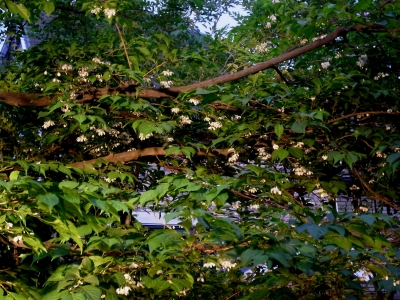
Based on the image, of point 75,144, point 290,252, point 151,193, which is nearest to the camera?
point 290,252

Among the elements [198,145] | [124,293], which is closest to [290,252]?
[124,293]

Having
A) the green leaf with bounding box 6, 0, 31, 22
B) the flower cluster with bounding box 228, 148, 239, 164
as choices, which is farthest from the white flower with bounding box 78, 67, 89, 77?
the flower cluster with bounding box 228, 148, 239, 164

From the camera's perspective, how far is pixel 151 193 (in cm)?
202

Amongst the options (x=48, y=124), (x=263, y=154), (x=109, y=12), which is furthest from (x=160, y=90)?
(x=263, y=154)

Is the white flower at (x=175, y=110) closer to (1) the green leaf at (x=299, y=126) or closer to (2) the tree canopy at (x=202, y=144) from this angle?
(2) the tree canopy at (x=202, y=144)

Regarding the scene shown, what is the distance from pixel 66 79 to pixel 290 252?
2.02m

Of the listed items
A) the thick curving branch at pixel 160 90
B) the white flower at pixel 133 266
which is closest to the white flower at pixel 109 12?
the thick curving branch at pixel 160 90

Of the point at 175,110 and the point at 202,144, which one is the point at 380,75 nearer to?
the point at 202,144

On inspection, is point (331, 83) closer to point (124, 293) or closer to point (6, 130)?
point (124, 293)

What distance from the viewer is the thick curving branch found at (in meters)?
3.00

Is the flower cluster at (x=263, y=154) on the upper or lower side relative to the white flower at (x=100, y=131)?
lower

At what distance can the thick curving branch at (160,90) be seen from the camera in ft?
9.85

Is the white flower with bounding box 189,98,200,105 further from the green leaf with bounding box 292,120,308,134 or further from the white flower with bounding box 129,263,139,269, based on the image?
the white flower with bounding box 129,263,139,269

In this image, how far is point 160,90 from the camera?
3148 mm
